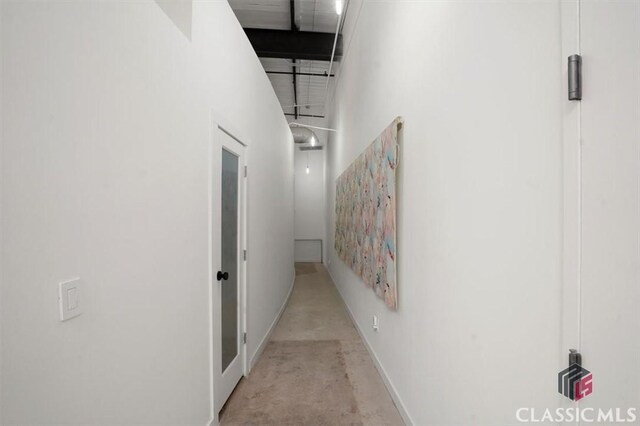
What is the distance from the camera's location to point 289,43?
437 centimetres

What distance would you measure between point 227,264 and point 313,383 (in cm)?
133

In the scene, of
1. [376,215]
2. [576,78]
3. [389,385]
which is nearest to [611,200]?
[576,78]

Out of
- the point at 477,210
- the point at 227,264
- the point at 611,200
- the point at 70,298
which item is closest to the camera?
the point at 611,200

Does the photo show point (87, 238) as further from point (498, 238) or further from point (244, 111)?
point (244, 111)

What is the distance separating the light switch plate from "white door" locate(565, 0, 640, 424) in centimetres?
156

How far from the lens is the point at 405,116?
6.28 ft

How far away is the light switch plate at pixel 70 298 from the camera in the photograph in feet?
2.70

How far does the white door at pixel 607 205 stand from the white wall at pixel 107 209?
1.58m

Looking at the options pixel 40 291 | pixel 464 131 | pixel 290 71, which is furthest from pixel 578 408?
pixel 290 71

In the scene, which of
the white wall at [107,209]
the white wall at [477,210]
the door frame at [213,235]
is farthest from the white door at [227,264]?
the white wall at [477,210]

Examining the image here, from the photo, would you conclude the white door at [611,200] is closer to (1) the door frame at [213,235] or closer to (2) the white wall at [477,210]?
(2) the white wall at [477,210]

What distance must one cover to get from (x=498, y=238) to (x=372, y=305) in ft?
6.29

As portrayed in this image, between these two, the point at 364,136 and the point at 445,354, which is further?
the point at 364,136

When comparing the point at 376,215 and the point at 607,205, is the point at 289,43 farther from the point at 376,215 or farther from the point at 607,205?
the point at 607,205
